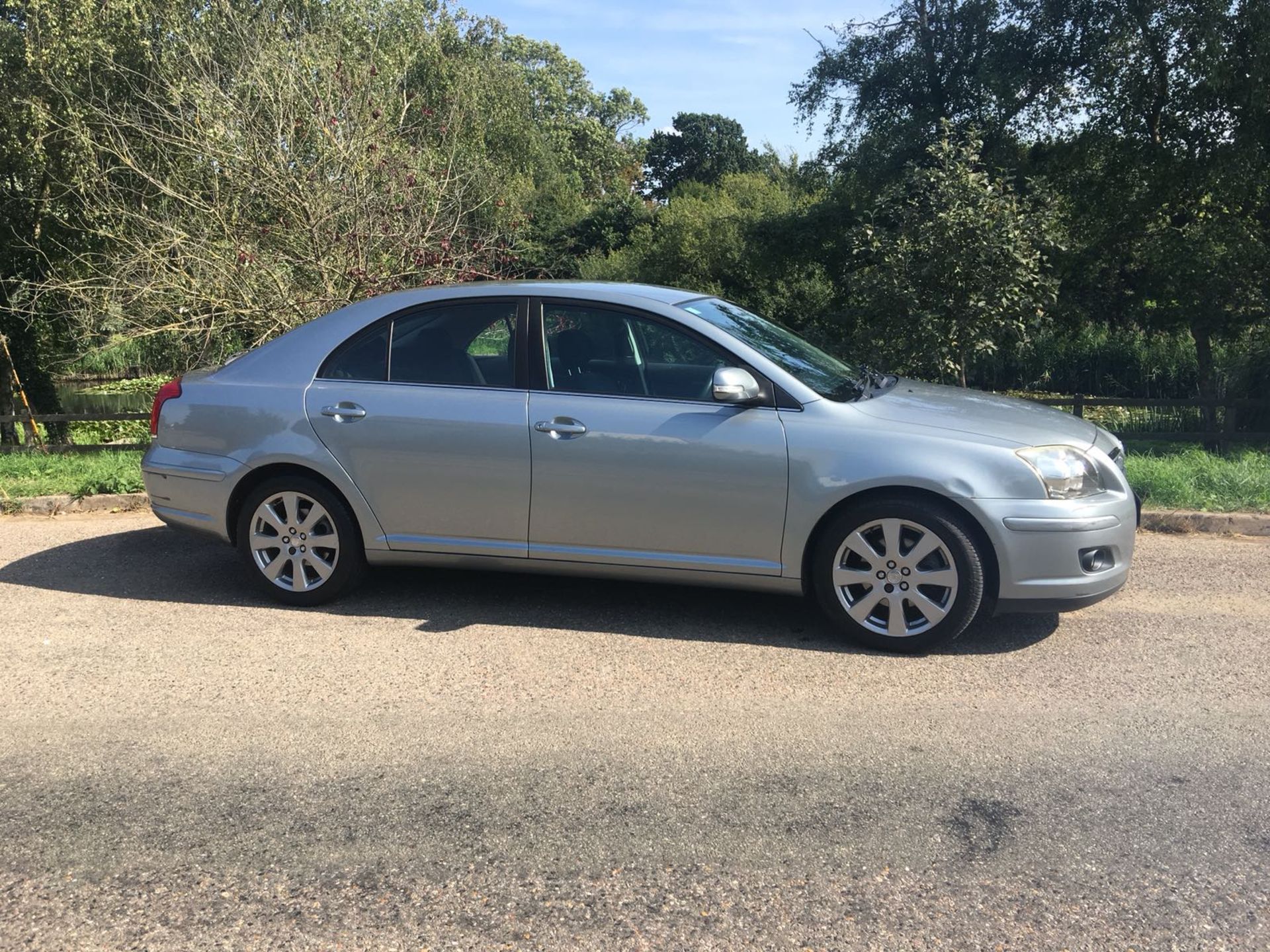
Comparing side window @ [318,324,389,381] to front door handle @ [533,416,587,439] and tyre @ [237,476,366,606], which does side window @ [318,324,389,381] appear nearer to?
tyre @ [237,476,366,606]

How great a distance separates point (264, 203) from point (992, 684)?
33.9 ft

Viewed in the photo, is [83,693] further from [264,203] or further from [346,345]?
[264,203]

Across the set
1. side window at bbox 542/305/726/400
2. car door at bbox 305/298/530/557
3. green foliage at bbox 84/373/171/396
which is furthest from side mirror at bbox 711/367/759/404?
green foliage at bbox 84/373/171/396

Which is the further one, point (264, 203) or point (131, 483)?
point (264, 203)

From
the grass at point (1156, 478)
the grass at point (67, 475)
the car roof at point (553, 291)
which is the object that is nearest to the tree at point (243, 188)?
the grass at point (67, 475)

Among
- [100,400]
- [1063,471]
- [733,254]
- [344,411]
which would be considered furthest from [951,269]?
[100,400]

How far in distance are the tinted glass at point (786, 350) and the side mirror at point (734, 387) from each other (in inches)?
11.3

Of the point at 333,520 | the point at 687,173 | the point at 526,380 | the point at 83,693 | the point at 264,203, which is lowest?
the point at 83,693

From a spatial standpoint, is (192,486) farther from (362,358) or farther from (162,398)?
(362,358)

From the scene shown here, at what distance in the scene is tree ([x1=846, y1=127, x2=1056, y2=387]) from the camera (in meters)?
10.0

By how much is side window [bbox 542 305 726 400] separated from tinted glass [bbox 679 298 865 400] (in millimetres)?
237

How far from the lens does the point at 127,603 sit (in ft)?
19.1

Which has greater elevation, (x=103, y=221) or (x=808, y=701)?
(x=103, y=221)

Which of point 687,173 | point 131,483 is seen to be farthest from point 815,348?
point 687,173
